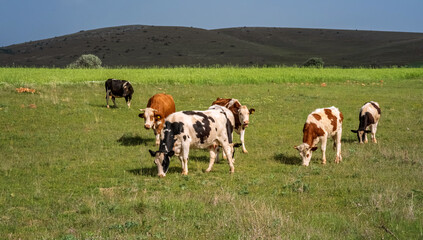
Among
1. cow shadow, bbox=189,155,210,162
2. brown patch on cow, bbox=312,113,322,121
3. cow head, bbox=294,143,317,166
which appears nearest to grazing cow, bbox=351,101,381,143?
brown patch on cow, bbox=312,113,322,121

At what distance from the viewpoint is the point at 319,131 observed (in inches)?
592

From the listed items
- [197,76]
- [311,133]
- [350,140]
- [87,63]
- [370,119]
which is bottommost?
[350,140]

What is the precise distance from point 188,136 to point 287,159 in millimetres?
4211

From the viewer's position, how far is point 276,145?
18188mm

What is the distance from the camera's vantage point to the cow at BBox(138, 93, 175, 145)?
1675cm

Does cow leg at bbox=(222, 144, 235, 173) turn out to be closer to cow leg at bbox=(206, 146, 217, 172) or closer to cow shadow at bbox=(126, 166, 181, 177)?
cow leg at bbox=(206, 146, 217, 172)

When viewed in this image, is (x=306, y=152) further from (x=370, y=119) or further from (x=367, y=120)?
(x=370, y=119)

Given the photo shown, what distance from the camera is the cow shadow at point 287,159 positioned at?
50.1 ft

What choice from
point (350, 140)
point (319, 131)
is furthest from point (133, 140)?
point (350, 140)

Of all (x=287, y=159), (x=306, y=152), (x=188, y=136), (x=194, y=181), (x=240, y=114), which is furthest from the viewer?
(x=240, y=114)

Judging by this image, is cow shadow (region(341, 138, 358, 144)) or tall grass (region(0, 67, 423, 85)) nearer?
cow shadow (region(341, 138, 358, 144))

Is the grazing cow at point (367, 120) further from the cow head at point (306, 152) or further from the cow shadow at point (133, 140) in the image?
the cow shadow at point (133, 140)

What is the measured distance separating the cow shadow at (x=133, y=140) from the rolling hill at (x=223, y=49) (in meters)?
65.5

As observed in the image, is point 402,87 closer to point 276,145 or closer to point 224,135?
point 276,145
